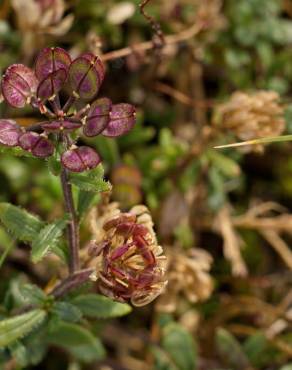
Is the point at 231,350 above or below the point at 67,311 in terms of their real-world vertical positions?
below

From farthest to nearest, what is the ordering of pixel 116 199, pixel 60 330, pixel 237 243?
1. pixel 237 243
2. pixel 116 199
3. pixel 60 330

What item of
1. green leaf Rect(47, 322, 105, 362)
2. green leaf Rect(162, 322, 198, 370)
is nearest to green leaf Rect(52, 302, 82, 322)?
green leaf Rect(47, 322, 105, 362)

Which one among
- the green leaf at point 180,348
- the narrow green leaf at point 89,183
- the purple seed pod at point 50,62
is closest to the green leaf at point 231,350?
the green leaf at point 180,348

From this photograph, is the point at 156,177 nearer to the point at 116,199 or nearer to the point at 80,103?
the point at 116,199

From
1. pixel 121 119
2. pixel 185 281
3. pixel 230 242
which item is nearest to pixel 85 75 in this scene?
pixel 121 119

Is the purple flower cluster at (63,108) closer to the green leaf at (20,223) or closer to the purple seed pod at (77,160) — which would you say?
the purple seed pod at (77,160)

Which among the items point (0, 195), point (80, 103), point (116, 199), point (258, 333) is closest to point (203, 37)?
point (80, 103)

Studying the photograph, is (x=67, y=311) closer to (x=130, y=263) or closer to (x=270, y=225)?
(x=130, y=263)
